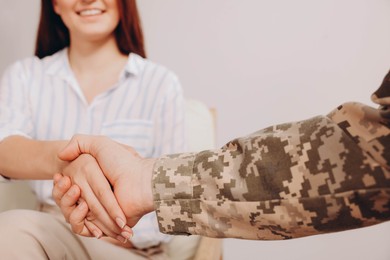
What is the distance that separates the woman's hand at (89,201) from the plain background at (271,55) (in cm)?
93

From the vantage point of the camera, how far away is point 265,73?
1672mm

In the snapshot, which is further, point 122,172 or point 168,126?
point 168,126

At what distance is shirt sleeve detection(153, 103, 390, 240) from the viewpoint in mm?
579

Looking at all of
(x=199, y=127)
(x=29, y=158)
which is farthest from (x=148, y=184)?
(x=199, y=127)

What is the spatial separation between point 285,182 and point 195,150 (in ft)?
2.65

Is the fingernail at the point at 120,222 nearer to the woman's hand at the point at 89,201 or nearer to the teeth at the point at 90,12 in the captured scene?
the woman's hand at the point at 89,201

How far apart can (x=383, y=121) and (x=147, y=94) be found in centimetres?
76

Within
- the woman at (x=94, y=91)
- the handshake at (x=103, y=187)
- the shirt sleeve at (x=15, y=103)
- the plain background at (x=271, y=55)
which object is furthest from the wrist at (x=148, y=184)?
the plain background at (x=271, y=55)

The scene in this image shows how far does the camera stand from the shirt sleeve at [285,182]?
58 cm

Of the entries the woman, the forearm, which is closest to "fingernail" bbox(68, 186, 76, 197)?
the forearm

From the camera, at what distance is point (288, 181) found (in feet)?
2.06

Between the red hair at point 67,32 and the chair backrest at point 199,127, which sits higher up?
the red hair at point 67,32

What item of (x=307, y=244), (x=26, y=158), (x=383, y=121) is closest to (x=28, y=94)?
(x=26, y=158)

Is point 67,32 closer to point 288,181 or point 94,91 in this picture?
point 94,91
